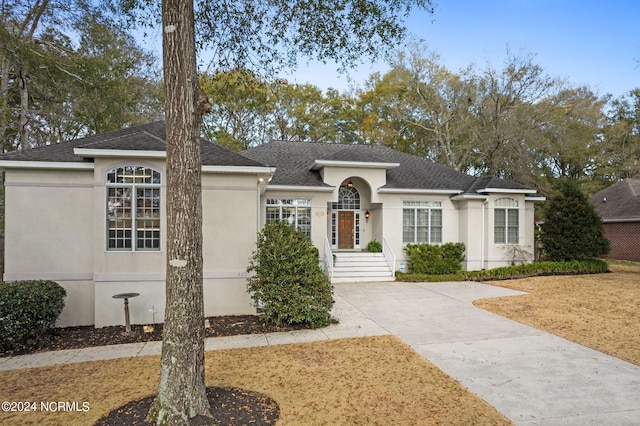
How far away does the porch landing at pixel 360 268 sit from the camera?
14.2 meters

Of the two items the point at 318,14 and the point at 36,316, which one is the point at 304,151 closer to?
the point at 318,14

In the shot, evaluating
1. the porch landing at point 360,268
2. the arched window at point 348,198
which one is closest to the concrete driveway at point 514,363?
the porch landing at point 360,268

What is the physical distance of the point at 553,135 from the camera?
1096 inches

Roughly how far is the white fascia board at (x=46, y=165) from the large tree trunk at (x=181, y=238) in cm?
578

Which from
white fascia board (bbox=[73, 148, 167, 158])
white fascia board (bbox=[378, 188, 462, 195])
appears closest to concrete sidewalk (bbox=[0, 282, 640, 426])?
white fascia board (bbox=[73, 148, 167, 158])

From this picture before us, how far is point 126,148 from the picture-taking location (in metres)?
8.23

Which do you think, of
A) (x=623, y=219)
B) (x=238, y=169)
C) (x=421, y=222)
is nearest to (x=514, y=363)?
(x=238, y=169)

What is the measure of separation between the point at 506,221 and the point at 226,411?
1492 centimetres

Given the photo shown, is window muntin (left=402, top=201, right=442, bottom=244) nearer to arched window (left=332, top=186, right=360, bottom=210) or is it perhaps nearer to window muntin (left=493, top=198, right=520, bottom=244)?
arched window (left=332, top=186, right=360, bottom=210)

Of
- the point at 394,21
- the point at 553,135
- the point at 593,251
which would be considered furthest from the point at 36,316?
the point at 553,135

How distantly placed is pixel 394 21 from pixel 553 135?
26815 millimetres

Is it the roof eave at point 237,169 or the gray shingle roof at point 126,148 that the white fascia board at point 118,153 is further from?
the roof eave at point 237,169

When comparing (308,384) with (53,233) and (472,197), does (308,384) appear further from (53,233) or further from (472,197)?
(472,197)

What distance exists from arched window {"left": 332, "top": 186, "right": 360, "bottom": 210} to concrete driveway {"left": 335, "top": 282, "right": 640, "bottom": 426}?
23.1ft
